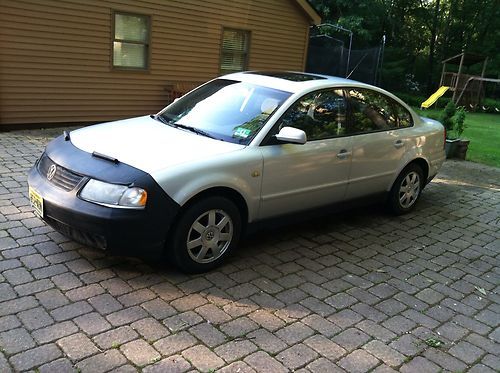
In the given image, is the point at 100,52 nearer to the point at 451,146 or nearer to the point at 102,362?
the point at 451,146

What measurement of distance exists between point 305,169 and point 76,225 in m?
2.06

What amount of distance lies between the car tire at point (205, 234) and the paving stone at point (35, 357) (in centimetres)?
117

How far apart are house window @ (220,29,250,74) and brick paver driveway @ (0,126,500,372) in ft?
26.7

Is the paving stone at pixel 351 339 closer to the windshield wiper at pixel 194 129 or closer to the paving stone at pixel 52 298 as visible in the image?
the paving stone at pixel 52 298

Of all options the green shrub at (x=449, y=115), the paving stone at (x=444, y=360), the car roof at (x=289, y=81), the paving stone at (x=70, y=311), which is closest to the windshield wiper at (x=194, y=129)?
the car roof at (x=289, y=81)

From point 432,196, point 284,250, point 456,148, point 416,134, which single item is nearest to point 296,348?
point 284,250

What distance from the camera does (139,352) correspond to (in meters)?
2.91

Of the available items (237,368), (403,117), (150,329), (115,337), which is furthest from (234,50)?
(237,368)

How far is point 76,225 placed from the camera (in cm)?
359

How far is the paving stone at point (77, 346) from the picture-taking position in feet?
9.29

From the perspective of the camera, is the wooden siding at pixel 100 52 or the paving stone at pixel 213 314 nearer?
the paving stone at pixel 213 314

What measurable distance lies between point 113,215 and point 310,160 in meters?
1.92

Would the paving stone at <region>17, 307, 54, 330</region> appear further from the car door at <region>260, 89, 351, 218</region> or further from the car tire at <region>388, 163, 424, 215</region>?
the car tire at <region>388, 163, 424, 215</region>

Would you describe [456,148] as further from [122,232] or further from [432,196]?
[122,232]
